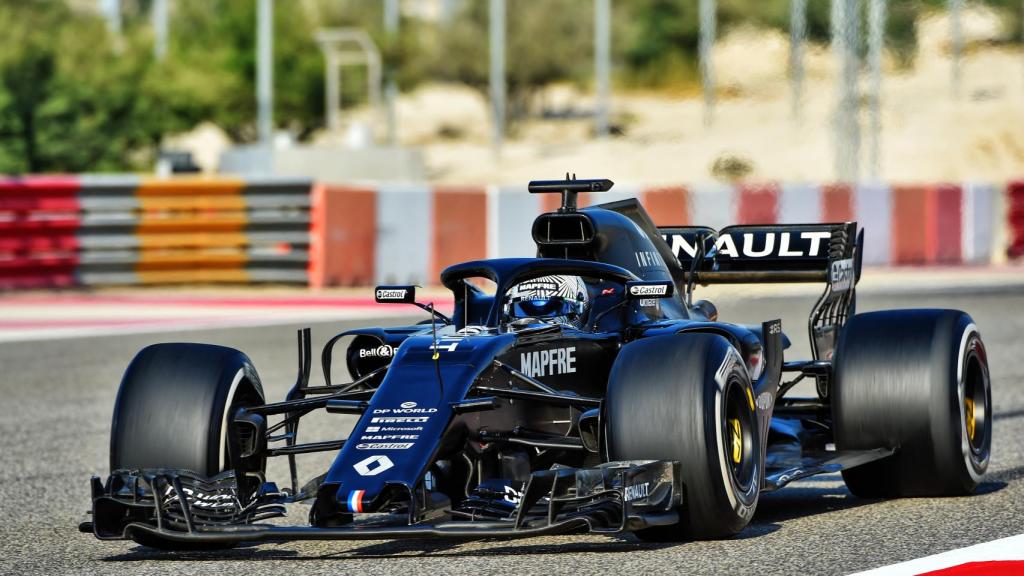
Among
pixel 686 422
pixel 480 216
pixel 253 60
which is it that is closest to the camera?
pixel 686 422

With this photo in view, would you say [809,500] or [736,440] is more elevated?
[736,440]

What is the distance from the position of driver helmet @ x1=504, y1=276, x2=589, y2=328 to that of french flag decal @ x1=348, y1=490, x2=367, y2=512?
5.08ft

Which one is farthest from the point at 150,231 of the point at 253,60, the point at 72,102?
the point at 253,60

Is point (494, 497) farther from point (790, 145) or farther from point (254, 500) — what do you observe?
point (790, 145)

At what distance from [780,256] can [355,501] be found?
3.78 m

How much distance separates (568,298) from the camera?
7613 millimetres

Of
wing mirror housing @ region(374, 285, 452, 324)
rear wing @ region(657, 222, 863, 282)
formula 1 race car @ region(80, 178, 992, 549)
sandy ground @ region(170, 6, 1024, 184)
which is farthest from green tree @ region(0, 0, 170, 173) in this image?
formula 1 race car @ region(80, 178, 992, 549)

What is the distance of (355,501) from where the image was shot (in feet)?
20.3

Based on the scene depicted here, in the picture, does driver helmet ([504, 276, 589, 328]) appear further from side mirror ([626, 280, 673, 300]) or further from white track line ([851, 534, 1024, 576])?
white track line ([851, 534, 1024, 576])

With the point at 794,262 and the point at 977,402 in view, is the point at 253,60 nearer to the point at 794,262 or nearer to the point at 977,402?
the point at 794,262

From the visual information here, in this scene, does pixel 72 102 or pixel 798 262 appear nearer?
pixel 798 262

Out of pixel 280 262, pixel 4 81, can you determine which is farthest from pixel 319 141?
pixel 280 262

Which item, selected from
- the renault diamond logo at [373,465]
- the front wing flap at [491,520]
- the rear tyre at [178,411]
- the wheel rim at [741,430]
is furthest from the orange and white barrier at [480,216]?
the renault diamond logo at [373,465]

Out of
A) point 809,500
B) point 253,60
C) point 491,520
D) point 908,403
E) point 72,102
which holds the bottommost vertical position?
point 809,500
